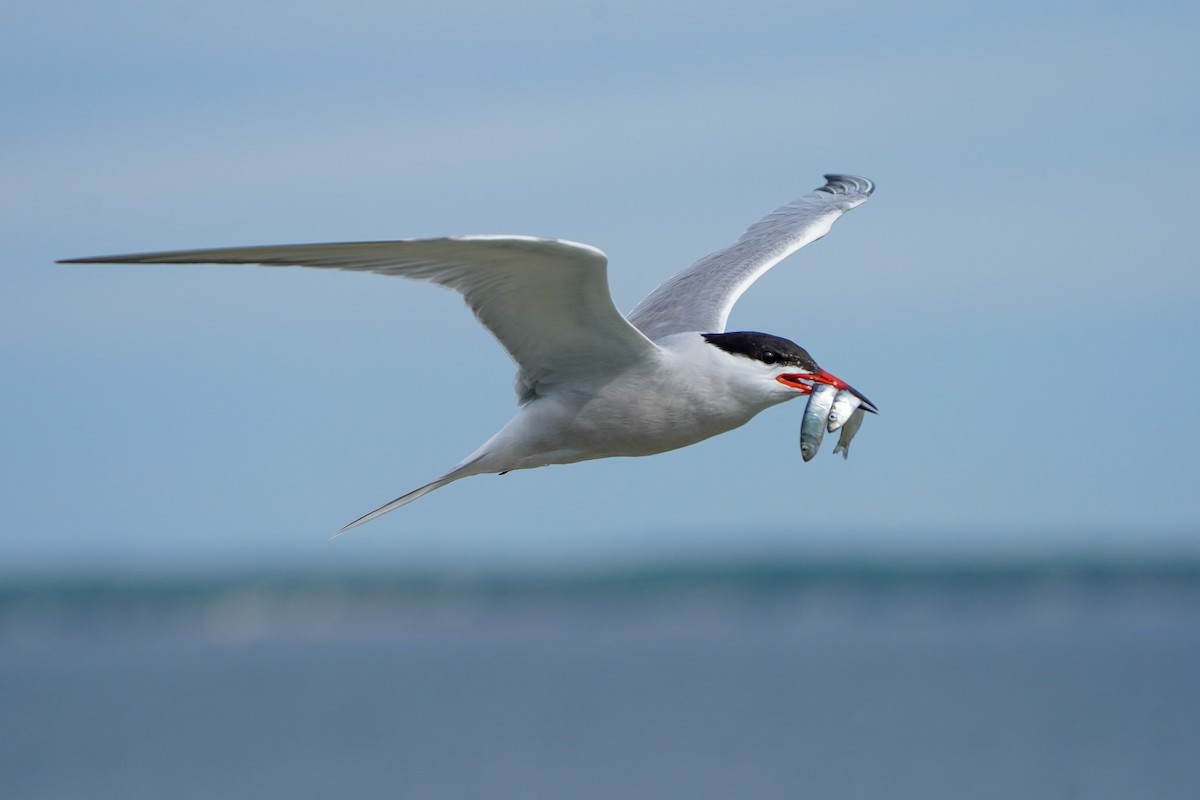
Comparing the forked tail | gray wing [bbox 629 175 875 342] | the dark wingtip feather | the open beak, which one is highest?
the dark wingtip feather

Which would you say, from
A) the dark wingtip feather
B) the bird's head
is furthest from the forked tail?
the dark wingtip feather

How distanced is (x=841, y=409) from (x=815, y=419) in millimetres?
177

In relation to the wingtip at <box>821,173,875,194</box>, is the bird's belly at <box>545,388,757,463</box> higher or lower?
lower

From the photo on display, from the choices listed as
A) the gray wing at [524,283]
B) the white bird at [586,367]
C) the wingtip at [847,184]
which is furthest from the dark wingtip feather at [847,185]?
the gray wing at [524,283]

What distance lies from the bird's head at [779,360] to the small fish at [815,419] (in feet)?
0.85

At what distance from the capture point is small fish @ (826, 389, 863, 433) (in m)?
8.34

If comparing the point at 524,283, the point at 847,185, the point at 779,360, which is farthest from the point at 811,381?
the point at 847,185

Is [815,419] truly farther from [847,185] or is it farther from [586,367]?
[847,185]

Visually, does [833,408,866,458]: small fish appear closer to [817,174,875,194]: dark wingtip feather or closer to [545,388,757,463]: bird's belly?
[545,388,757,463]: bird's belly

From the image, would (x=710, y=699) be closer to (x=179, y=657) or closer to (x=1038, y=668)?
(x=1038, y=668)

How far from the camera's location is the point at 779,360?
8.85 m

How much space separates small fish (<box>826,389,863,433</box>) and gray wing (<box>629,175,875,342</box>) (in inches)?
70.8

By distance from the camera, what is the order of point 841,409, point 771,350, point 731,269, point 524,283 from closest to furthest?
point 524,283
point 841,409
point 771,350
point 731,269

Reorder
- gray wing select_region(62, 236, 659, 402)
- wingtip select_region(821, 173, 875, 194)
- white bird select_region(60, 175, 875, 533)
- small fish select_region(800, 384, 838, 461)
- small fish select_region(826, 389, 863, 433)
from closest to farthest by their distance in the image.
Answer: gray wing select_region(62, 236, 659, 402) < white bird select_region(60, 175, 875, 533) < small fish select_region(800, 384, 838, 461) < small fish select_region(826, 389, 863, 433) < wingtip select_region(821, 173, 875, 194)
